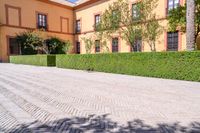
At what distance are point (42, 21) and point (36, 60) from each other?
11.5m

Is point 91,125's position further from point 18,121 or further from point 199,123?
point 199,123

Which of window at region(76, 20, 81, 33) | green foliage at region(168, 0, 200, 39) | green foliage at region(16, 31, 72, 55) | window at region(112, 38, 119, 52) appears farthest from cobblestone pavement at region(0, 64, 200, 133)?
window at region(76, 20, 81, 33)

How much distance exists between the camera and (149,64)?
12078mm

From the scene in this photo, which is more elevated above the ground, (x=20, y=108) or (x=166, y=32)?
(x=166, y=32)

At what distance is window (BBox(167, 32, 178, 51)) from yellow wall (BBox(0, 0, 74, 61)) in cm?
1945

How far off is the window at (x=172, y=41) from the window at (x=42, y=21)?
65.8 ft

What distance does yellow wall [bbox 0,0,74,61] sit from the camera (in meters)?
27.1

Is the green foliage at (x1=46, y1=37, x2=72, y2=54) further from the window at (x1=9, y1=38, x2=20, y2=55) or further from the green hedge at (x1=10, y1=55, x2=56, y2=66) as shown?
the green hedge at (x1=10, y1=55, x2=56, y2=66)

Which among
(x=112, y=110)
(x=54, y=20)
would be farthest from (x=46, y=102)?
(x=54, y=20)

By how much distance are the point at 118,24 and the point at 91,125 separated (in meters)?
14.7

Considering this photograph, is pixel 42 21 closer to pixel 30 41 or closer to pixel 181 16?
→ pixel 30 41

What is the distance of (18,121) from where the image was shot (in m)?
4.66

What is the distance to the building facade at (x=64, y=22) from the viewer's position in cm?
2120

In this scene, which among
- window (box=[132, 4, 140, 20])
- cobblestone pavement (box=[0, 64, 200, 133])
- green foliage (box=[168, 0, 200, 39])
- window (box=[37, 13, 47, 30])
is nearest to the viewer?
cobblestone pavement (box=[0, 64, 200, 133])
